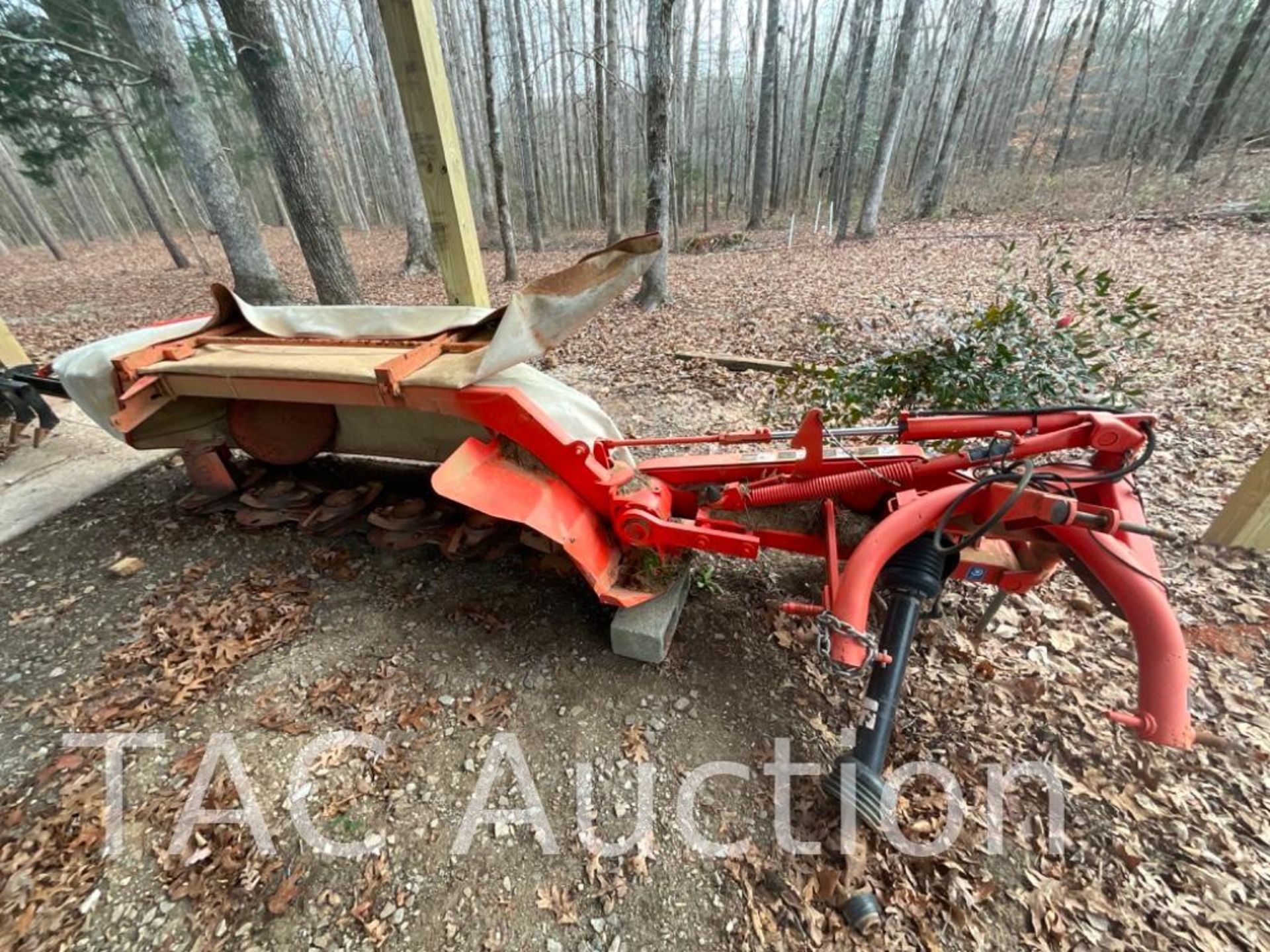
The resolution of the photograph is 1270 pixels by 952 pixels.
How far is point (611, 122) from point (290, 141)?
35.1 ft

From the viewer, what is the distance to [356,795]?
191cm

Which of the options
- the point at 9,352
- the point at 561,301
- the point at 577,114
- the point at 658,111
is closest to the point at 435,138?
the point at 561,301

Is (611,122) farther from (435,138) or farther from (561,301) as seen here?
(561,301)

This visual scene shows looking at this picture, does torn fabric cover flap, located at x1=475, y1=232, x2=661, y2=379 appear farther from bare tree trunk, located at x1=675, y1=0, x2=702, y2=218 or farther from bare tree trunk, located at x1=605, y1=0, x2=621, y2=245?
bare tree trunk, located at x1=675, y1=0, x2=702, y2=218

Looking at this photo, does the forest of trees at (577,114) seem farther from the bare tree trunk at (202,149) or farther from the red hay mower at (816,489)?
the red hay mower at (816,489)

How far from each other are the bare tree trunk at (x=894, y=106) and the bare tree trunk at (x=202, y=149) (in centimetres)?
1218

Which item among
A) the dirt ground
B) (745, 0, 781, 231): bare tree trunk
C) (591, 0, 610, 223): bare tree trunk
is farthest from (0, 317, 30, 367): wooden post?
(745, 0, 781, 231): bare tree trunk

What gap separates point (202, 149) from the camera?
264 inches

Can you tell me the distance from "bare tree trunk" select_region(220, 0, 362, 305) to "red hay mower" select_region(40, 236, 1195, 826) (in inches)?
166

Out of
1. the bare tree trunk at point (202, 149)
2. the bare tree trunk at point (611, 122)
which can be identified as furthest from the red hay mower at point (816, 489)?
the bare tree trunk at point (611, 122)

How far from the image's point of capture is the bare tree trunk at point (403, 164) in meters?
12.2

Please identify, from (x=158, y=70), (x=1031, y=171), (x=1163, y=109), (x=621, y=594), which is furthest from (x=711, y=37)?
(x=621, y=594)

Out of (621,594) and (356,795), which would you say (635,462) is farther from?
(356,795)

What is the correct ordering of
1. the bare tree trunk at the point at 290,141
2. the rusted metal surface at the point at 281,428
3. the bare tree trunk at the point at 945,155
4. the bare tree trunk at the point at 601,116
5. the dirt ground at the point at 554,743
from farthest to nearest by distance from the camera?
the bare tree trunk at the point at 945,155
the bare tree trunk at the point at 601,116
the bare tree trunk at the point at 290,141
the rusted metal surface at the point at 281,428
the dirt ground at the point at 554,743
